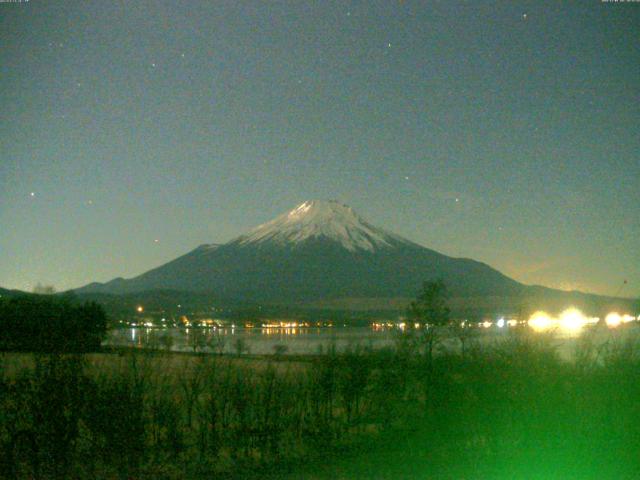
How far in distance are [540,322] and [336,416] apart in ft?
16.1

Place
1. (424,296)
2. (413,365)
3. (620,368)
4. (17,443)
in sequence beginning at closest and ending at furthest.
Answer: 1. (17,443)
2. (620,368)
3. (413,365)
4. (424,296)

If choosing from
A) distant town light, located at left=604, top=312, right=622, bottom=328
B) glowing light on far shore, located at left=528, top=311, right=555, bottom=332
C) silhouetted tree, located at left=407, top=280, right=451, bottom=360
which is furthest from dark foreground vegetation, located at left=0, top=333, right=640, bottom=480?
silhouetted tree, located at left=407, top=280, right=451, bottom=360

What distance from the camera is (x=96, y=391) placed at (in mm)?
8727

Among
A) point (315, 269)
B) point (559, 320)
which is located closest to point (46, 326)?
point (559, 320)

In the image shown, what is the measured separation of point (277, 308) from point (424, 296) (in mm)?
68711

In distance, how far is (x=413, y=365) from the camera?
43.5 ft

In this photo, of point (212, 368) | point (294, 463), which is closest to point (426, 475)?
point (294, 463)

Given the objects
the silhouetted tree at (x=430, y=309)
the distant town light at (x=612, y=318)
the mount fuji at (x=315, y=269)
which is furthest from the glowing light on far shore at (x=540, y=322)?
the mount fuji at (x=315, y=269)

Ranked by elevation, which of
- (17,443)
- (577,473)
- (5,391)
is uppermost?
(5,391)

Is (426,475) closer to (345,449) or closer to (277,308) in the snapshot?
(345,449)

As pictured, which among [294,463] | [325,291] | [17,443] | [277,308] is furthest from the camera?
[325,291]

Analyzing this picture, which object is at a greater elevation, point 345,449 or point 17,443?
point 17,443

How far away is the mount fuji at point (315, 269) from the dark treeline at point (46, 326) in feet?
202

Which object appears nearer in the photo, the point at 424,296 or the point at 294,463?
the point at 294,463
